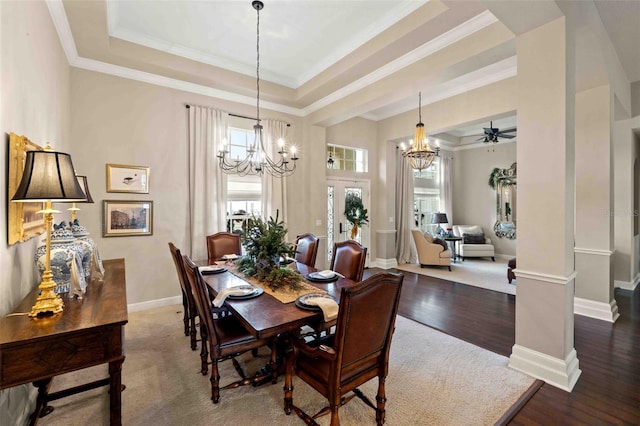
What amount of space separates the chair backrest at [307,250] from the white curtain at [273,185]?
125 cm

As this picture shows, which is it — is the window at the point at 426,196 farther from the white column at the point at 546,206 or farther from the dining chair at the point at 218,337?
the dining chair at the point at 218,337

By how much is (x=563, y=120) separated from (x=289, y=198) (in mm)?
3979

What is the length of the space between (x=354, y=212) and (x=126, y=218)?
434cm

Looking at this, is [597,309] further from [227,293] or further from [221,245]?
[221,245]

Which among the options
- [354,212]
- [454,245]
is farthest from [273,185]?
[454,245]

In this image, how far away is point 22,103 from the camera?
76.6 inches

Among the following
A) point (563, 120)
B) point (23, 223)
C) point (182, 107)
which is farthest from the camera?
point (182, 107)

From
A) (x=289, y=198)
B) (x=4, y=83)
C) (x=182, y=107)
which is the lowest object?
(x=289, y=198)

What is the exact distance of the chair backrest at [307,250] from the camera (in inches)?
145

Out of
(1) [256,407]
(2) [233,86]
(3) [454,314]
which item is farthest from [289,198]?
(1) [256,407]

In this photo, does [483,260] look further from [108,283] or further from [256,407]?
[108,283]

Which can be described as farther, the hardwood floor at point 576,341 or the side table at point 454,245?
the side table at point 454,245

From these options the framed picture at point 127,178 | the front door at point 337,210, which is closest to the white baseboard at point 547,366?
the front door at point 337,210

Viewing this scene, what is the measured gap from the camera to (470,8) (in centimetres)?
273
